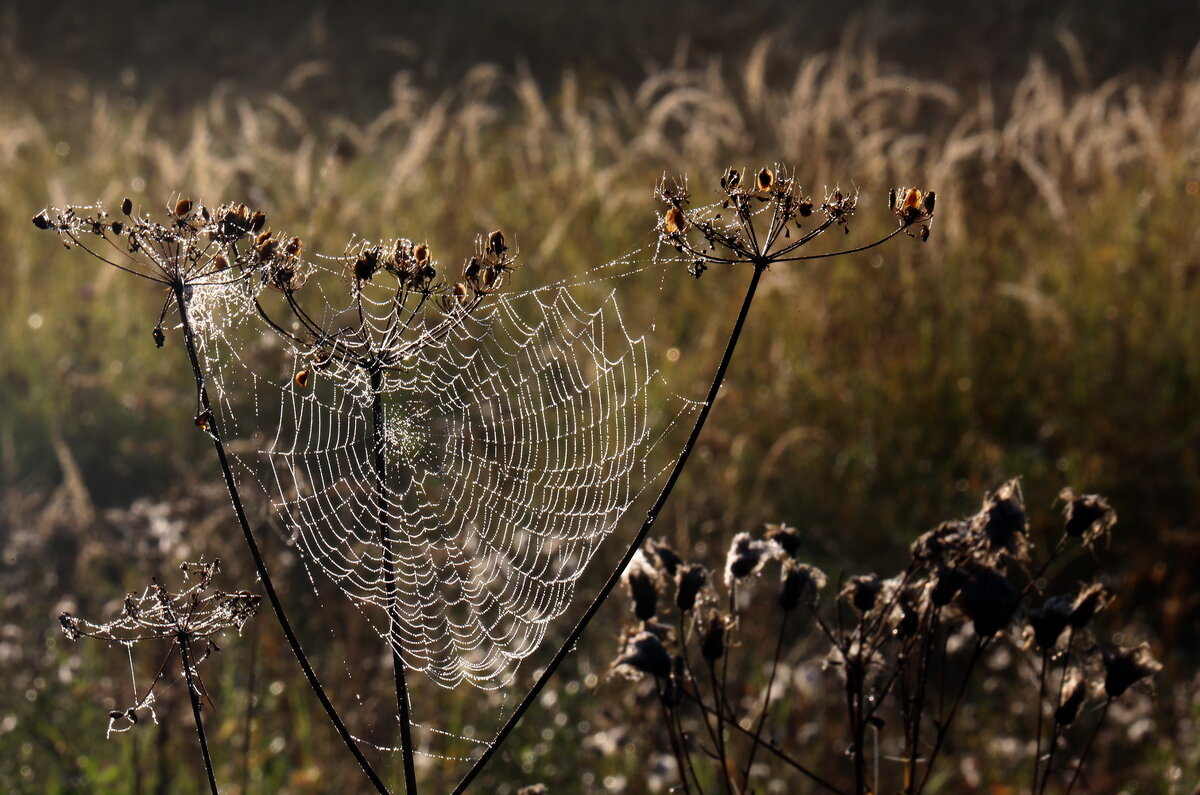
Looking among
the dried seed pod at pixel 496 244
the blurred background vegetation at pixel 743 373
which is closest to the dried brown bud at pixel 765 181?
the dried seed pod at pixel 496 244

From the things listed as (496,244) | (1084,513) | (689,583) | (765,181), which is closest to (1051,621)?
(1084,513)

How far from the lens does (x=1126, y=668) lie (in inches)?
66.8

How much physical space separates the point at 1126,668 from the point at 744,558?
49 cm

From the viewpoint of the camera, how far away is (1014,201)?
6.70m

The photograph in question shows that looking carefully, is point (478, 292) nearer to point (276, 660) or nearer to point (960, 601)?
point (960, 601)

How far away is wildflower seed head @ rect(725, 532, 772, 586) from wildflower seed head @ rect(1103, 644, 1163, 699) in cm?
44

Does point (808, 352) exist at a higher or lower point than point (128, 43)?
lower

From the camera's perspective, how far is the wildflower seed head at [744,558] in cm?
175

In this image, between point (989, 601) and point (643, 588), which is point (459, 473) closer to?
point (643, 588)

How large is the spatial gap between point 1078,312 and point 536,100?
2.77 m

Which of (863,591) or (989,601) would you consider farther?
(863,591)

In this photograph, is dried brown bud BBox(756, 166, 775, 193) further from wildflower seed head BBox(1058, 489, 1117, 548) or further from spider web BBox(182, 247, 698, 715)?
spider web BBox(182, 247, 698, 715)

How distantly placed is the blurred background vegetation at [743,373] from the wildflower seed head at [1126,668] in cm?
150

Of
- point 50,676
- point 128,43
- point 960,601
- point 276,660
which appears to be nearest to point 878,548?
point 276,660
